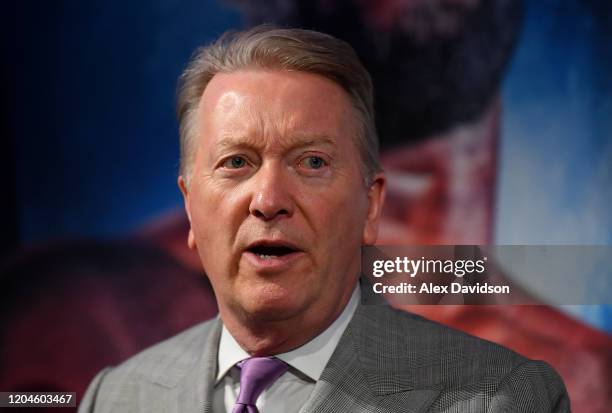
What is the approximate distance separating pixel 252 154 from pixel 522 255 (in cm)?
79

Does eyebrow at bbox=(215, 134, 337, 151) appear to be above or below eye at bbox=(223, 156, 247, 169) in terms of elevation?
above

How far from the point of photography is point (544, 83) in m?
2.01

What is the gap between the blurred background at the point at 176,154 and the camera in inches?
78.1

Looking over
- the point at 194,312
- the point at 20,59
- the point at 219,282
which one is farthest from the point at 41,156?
the point at 219,282

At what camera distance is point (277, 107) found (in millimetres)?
1506

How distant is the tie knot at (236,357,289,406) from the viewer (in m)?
1.53

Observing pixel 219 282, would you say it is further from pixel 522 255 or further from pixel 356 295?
pixel 522 255

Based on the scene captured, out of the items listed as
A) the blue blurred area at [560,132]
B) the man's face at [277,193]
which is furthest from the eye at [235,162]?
the blue blurred area at [560,132]

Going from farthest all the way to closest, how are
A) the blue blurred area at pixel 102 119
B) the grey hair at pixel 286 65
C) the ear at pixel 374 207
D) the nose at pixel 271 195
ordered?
1. the blue blurred area at pixel 102 119
2. the ear at pixel 374 207
3. the grey hair at pixel 286 65
4. the nose at pixel 271 195

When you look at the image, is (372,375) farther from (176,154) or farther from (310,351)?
(176,154)

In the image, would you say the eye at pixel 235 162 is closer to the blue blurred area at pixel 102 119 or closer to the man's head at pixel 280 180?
the man's head at pixel 280 180

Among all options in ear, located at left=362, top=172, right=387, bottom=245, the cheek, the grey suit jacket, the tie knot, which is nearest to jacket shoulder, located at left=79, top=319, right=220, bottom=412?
the grey suit jacket

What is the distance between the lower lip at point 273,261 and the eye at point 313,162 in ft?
0.59

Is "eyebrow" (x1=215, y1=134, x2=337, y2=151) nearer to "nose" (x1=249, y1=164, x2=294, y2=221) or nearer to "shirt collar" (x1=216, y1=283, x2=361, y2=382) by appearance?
"nose" (x1=249, y1=164, x2=294, y2=221)
